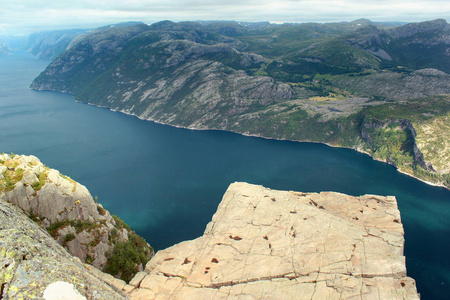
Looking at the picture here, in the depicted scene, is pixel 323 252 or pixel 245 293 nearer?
pixel 245 293

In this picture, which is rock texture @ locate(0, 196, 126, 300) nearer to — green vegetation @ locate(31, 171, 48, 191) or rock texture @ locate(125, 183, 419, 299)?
rock texture @ locate(125, 183, 419, 299)

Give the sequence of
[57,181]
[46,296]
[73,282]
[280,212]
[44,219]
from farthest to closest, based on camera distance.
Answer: [280,212]
[57,181]
[44,219]
[73,282]
[46,296]

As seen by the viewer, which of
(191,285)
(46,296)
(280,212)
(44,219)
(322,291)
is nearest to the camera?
(46,296)

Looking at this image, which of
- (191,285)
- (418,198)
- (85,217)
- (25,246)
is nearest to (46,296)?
(25,246)

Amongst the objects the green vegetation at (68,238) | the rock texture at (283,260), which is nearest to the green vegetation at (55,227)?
the green vegetation at (68,238)

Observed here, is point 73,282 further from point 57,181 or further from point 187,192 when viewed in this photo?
point 187,192

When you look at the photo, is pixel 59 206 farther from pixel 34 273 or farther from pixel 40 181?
pixel 34 273
